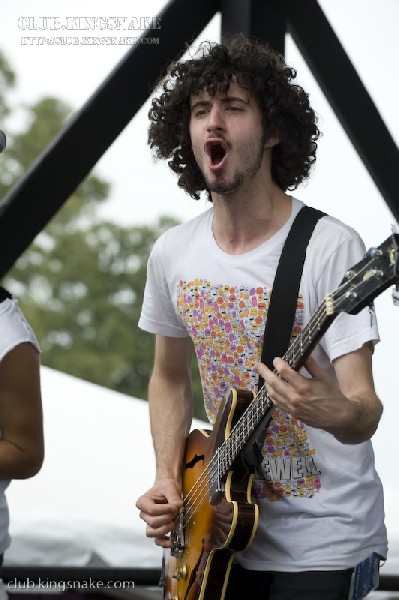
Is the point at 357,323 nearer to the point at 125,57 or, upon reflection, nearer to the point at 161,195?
the point at 125,57

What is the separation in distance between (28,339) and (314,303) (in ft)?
2.13

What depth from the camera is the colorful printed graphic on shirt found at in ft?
7.95

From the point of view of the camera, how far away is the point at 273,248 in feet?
8.27

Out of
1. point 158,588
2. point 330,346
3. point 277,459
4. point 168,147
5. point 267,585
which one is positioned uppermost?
point 168,147

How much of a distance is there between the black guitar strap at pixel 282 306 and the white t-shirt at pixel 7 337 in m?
0.54

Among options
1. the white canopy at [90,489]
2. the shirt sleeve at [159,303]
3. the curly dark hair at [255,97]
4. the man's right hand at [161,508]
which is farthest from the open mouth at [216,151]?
the white canopy at [90,489]

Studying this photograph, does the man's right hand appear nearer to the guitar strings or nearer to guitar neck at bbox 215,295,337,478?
the guitar strings

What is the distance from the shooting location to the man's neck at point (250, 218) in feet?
8.49

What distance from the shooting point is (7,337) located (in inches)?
97.5

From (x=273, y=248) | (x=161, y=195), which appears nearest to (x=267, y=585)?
(x=273, y=248)

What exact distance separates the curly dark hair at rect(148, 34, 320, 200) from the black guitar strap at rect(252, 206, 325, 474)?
1.27 ft

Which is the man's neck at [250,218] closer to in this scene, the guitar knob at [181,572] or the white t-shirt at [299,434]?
the white t-shirt at [299,434]

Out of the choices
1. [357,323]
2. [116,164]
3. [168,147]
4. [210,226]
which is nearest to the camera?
[357,323]

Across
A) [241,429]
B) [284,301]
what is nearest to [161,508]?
[241,429]
